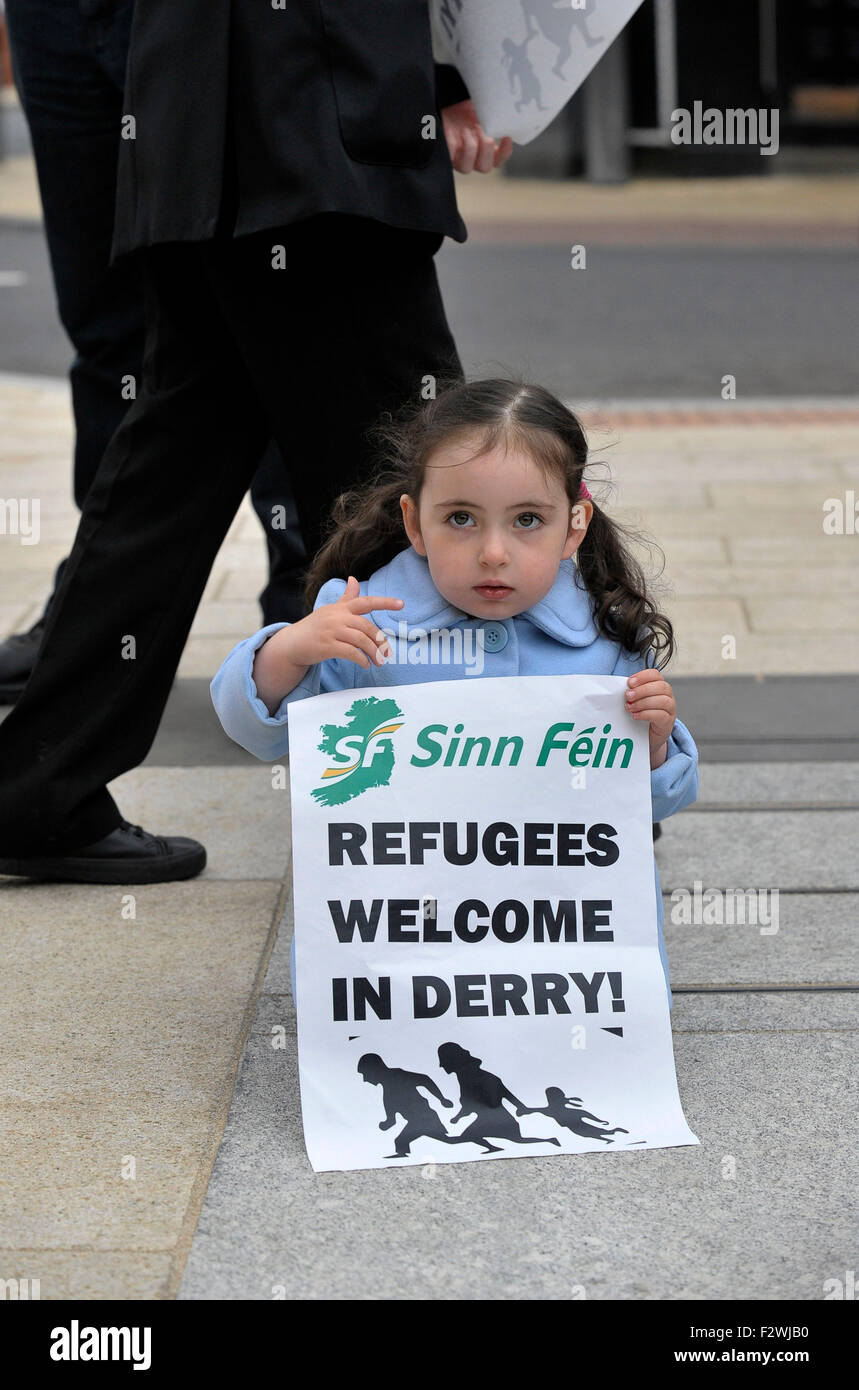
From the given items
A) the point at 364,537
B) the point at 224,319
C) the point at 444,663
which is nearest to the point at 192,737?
the point at 224,319

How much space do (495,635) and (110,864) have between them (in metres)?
1.00

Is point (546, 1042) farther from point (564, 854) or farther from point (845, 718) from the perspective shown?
point (845, 718)

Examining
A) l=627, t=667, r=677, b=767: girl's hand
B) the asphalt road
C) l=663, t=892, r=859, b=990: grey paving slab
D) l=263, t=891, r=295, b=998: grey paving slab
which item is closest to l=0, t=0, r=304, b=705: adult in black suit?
l=263, t=891, r=295, b=998: grey paving slab

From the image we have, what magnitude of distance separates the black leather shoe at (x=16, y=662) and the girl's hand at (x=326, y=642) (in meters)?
1.78

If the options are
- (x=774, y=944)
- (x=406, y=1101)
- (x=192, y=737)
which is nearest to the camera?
(x=406, y=1101)

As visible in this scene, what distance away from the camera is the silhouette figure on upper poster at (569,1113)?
2221 mm

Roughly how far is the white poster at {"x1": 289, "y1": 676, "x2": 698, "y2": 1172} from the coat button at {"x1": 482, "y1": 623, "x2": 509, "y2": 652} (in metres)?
0.12

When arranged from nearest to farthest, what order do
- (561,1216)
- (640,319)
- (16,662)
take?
(561,1216) < (16,662) < (640,319)

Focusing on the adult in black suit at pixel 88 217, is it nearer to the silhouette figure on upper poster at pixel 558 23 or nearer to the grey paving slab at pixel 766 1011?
the silhouette figure on upper poster at pixel 558 23

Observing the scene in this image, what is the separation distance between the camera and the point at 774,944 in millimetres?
2842

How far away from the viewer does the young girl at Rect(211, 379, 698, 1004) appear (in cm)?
227

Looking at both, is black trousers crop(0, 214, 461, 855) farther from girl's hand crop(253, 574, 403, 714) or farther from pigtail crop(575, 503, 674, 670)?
girl's hand crop(253, 574, 403, 714)

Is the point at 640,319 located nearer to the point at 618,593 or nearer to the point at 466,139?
the point at 466,139

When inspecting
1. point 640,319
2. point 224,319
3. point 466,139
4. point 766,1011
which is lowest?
point 640,319
